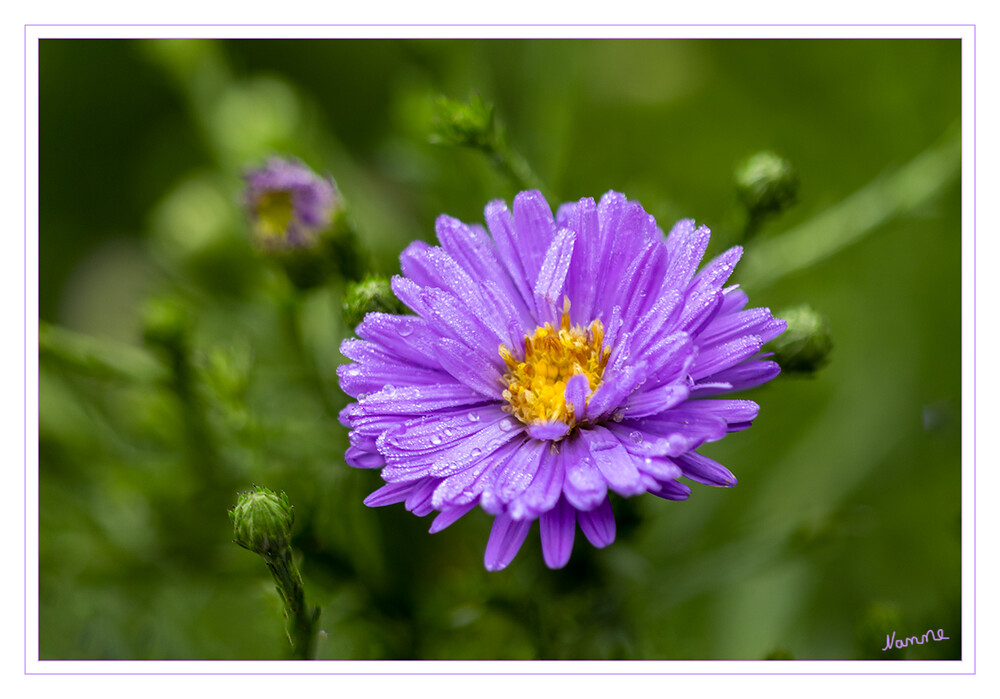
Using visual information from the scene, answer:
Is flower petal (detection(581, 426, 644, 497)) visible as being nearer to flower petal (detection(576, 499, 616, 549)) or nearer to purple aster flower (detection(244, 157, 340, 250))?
flower petal (detection(576, 499, 616, 549))

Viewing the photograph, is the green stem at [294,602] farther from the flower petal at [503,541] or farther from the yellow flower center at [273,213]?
the yellow flower center at [273,213]

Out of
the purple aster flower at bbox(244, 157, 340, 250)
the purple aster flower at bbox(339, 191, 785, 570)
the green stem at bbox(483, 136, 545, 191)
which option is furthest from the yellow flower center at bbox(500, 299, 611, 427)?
the purple aster flower at bbox(244, 157, 340, 250)

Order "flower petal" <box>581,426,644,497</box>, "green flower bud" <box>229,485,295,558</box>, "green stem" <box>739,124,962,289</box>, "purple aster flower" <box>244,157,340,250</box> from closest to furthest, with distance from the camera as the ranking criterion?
"flower petal" <box>581,426,644,497</box>, "green flower bud" <box>229,485,295,558</box>, "purple aster flower" <box>244,157,340,250</box>, "green stem" <box>739,124,962,289</box>

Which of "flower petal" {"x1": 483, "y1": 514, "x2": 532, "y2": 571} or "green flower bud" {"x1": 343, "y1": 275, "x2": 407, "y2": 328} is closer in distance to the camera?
"flower petal" {"x1": 483, "y1": 514, "x2": 532, "y2": 571}

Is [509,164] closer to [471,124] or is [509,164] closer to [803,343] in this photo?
[471,124]
